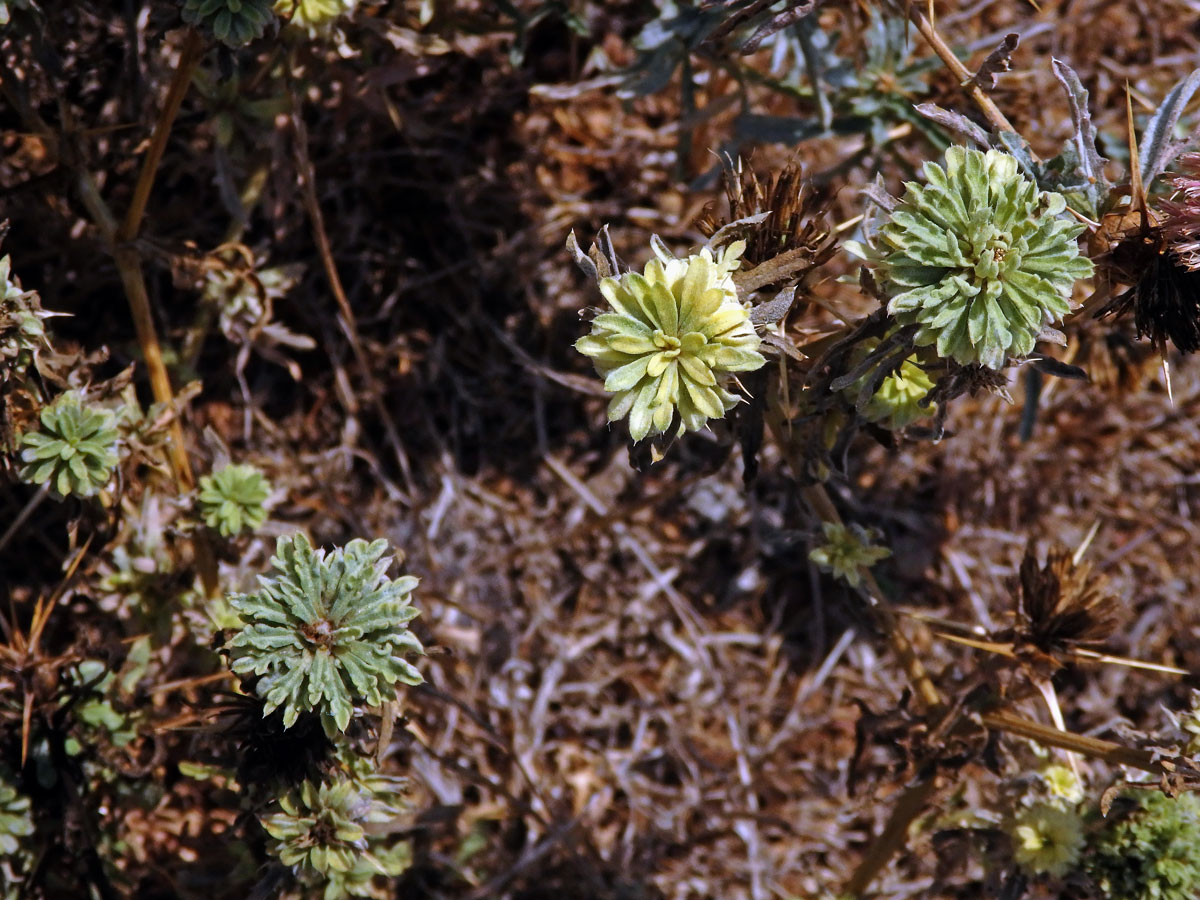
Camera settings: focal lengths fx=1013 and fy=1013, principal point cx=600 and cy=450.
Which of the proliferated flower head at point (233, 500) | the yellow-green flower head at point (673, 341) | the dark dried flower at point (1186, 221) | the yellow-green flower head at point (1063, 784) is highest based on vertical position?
the dark dried flower at point (1186, 221)

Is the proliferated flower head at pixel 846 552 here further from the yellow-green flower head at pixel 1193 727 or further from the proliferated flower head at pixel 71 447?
the proliferated flower head at pixel 71 447

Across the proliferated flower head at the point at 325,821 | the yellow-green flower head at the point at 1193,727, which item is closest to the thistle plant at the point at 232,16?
the proliferated flower head at the point at 325,821

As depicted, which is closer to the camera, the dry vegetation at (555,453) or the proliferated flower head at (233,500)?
the proliferated flower head at (233,500)

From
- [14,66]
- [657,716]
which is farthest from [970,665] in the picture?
[14,66]

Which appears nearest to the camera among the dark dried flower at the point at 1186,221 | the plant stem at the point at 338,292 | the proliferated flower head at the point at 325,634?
the dark dried flower at the point at 1186,221

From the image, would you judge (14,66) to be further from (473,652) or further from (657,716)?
(657,716)

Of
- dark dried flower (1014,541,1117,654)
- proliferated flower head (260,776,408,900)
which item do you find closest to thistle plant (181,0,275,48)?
proliferated flower head (260,776,408,900)

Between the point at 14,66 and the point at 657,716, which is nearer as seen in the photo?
the point at 14,66
